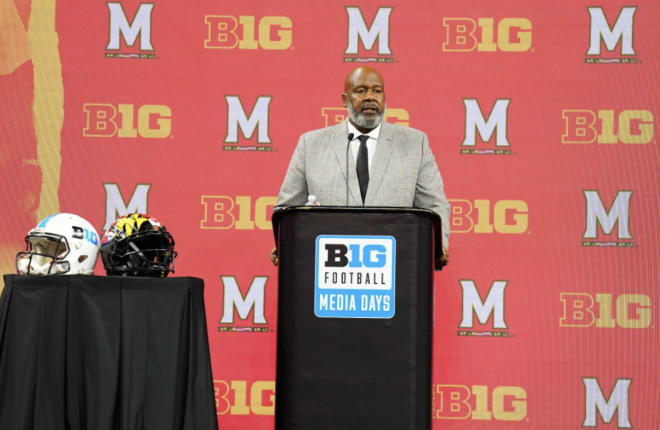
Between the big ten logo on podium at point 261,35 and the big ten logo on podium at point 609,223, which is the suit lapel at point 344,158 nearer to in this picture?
the big ten logo on podium at point 261,35

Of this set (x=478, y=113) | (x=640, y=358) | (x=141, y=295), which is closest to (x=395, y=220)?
(x=141, y=295)

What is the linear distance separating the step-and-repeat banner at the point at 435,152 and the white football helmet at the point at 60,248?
1.39 m

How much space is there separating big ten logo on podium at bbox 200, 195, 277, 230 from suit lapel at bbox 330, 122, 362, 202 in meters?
1.11

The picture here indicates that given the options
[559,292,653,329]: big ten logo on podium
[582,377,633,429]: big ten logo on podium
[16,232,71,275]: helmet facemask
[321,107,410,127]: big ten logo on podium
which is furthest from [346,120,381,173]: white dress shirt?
[582,377,633,429]: big ten logo on podium

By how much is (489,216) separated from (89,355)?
237cm

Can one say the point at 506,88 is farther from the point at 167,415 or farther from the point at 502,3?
the point at 167,415

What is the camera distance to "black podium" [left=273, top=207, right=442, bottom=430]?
2555mm

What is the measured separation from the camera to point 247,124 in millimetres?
4395

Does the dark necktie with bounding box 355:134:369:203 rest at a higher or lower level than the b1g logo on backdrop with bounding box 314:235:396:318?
higher

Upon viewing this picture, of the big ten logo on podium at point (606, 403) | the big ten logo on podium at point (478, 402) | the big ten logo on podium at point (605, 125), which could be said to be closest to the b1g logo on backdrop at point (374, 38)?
the big ten logo on podium at point (605, 125)

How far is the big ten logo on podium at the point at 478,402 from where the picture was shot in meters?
4.23

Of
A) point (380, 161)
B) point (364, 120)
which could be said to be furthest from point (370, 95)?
point (380, 161)

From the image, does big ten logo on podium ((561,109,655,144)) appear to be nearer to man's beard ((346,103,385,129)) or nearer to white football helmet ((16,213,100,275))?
man's beard ((346,103,385,129))

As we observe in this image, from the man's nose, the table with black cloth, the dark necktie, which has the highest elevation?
the man's nose
